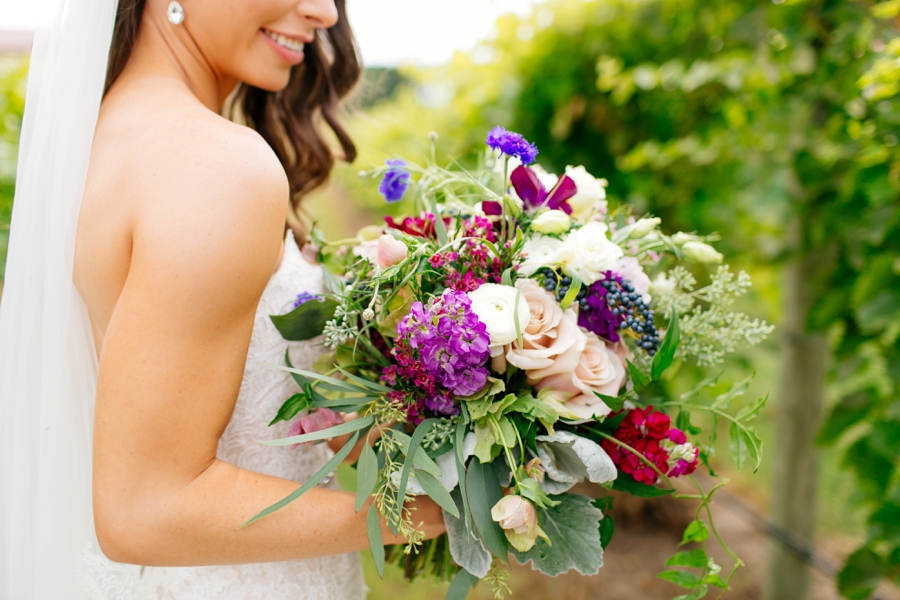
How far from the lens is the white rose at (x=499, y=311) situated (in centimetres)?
110

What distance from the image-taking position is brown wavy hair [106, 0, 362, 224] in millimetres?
1932

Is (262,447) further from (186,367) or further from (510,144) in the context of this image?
(510,144)

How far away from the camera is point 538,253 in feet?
4.09

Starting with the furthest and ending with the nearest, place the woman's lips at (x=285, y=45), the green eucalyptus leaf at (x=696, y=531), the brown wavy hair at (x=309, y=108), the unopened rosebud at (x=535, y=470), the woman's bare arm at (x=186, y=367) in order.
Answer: the brown wavy hair at (x=309, y=108)
the woman's lips at (x=285, y=45)
the green eucalyptus leaf at (x=696, y=531)
the unopened rosebud at (x=535, y=470)
the woman's bare arm at (x=186, y=367)

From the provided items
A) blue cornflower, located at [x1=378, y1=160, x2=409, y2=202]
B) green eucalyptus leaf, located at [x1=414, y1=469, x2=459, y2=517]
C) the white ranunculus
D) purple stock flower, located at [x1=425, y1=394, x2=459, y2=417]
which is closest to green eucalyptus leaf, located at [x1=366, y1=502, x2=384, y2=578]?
green eucalyptus leaf, located at [x1=414, y1=469, x2=459, y2=517]

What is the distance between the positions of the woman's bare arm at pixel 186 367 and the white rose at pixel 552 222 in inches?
19.4

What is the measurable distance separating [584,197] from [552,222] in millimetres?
297

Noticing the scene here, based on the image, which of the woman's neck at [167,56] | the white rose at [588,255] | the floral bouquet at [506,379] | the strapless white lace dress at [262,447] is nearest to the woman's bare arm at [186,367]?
the floral bouquet at [506,379]

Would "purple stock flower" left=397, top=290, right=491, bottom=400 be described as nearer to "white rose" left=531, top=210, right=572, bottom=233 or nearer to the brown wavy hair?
"white rose" left=531, top=210, right=572, bottom=233

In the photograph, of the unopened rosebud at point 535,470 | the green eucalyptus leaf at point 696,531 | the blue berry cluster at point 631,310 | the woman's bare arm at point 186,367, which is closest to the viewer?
the woman's bare arm at point 186,367

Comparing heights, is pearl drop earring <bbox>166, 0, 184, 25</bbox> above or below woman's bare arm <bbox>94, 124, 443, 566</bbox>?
above

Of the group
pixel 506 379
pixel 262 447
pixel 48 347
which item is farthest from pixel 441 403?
pixel 48 347

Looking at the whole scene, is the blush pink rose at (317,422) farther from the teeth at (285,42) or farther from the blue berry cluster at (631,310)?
the teeth at (285,42)

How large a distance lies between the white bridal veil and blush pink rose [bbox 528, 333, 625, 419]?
0.99 meters
